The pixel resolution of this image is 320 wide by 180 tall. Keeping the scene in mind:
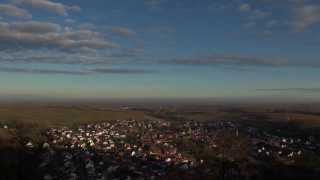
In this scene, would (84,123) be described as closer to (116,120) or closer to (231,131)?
(116,120)

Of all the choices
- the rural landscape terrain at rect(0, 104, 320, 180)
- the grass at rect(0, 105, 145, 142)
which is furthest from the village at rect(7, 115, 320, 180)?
the grass at rect(0, 105, 145, 142)

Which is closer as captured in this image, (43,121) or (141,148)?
(141,148)

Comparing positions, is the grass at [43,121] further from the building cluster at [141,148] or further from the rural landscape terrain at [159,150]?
the building cluster at [141,148]

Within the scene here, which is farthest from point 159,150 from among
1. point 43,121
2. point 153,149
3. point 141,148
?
point 43,121

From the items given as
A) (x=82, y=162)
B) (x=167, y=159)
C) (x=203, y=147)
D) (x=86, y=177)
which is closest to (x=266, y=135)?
(x=203, y=147)

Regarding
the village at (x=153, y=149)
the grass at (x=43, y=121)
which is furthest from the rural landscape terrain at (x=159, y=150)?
the grass at (x=43, y=121)

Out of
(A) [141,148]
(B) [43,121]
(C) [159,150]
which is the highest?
(B) [43,121]

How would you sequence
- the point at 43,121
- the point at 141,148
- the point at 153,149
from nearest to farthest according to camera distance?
the point at 153,149 < the point at 141,148 < the point at 43,121

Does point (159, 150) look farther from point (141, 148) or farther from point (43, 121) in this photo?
point (43, 121)
